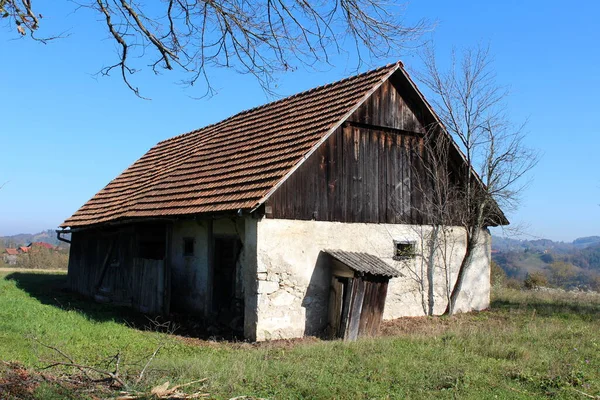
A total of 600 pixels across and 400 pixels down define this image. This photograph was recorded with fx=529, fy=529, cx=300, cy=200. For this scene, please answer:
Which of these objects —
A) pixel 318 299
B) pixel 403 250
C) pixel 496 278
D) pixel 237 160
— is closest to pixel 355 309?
pixel 318 299

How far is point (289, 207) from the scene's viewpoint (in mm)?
11227

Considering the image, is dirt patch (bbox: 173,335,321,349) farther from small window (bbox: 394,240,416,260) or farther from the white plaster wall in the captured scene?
small window (bbox: 394,240,416,260)

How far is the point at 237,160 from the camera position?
13.2m

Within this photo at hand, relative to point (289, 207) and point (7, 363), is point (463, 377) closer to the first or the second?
point (289, 207)

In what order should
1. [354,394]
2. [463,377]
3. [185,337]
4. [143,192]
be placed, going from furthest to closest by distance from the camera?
1. [143,192]
2. [185,337]
3. [463,377]
4. [354,394]

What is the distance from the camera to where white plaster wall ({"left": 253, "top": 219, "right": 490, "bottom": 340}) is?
10750 millimetres

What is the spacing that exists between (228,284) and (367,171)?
433 centimetres

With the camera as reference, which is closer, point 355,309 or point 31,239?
point 355,309

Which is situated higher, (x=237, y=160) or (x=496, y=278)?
(x=237, y=160)

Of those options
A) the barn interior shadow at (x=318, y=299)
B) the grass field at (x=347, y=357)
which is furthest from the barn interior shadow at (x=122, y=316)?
the barn interior shadow at (x=318, y=299)

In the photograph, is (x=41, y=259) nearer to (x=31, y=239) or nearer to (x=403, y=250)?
(x=403, y=250)

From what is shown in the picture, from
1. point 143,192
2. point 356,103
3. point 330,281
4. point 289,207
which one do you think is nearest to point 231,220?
point 289,207

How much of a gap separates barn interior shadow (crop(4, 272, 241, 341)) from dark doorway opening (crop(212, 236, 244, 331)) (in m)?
0.39

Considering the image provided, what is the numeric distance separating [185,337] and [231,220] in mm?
2692
